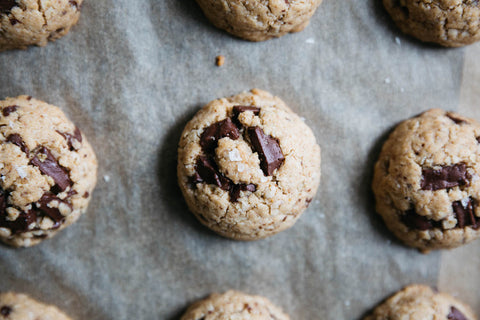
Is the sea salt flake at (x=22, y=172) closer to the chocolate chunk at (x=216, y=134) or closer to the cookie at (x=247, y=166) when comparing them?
the cookie at (x=247, y=166)

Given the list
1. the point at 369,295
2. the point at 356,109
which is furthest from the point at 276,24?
the point at 369,295

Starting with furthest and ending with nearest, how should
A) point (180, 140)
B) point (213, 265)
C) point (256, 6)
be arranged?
point (213, 265), point (180, 140), point (256, 6)

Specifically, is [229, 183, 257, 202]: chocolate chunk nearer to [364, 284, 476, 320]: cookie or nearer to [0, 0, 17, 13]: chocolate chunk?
[364, 284, 476, 320]: cookie

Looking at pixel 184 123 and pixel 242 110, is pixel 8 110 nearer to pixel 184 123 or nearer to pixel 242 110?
pixel 184 123

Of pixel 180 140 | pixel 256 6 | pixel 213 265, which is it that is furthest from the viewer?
pixel 213 265

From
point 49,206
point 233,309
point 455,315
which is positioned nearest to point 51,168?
point 49,206

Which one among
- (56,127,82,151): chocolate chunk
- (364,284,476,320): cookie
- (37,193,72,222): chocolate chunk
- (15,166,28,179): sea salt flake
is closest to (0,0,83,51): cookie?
(56,127,82,151): chocolate chunk

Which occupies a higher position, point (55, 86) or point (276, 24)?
point (276, 24)

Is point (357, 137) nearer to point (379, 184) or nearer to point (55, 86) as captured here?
point (379, 184)
